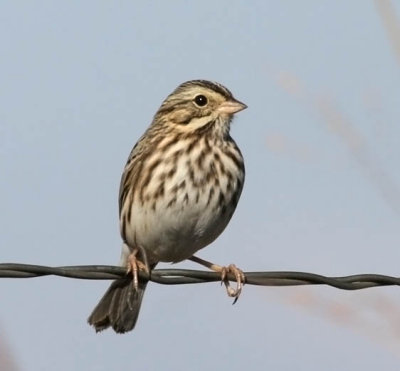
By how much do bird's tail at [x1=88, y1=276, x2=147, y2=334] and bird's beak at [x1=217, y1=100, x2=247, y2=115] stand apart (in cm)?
126

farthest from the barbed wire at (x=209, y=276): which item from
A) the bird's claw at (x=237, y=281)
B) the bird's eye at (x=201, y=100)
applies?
the bird's eye at (x=201, y=100)

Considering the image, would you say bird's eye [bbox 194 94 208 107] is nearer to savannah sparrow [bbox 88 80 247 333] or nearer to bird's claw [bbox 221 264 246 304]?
savannah sparrow [bbox 88 80 247 333]

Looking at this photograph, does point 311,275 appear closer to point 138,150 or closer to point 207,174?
point 207,174

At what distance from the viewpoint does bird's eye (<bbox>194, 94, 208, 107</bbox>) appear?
805cm

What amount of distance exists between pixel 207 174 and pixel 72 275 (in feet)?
8.13

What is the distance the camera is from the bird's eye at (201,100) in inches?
317

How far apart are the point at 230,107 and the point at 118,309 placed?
1485 mm

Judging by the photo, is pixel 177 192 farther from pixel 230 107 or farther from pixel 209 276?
pixel 209 276

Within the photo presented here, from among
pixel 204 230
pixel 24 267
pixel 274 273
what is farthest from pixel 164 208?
pixel 24 267

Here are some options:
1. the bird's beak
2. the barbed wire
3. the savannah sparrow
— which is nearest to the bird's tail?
the savannah sparrow

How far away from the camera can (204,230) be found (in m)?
7.36

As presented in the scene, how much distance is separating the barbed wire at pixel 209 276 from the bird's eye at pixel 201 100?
2573 mm

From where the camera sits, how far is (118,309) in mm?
7273

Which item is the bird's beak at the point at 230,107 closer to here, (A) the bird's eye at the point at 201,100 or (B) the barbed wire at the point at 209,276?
(A) the bird's eye at the point at 201,100
